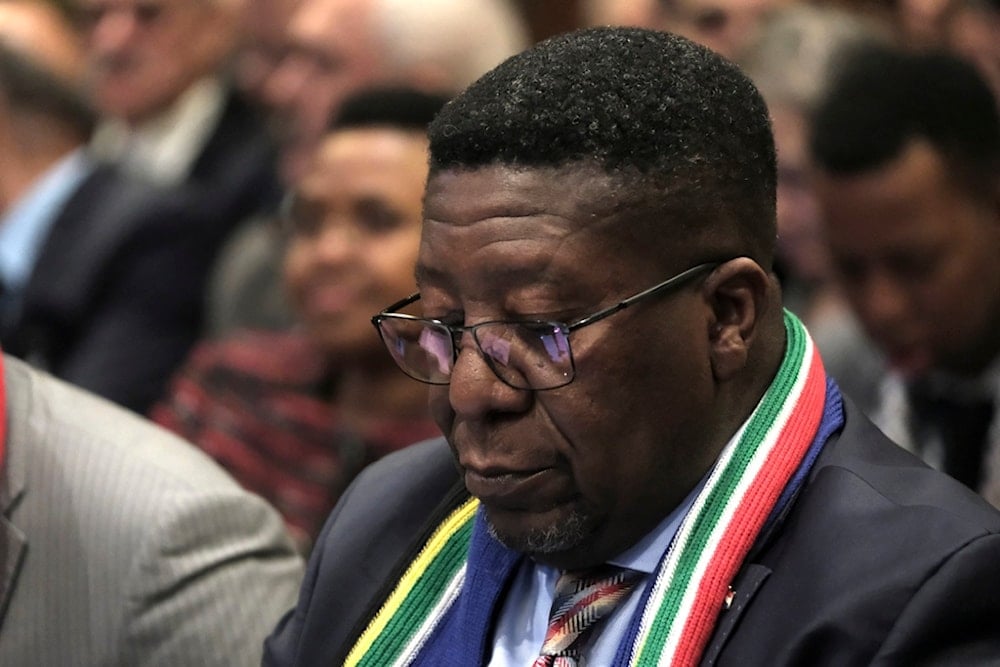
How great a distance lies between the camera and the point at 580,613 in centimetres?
155

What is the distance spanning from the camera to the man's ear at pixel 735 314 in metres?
1.48

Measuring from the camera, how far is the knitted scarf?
145 cm

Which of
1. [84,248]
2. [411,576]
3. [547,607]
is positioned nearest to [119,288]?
[84,248]

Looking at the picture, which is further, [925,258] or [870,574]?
[925,258]

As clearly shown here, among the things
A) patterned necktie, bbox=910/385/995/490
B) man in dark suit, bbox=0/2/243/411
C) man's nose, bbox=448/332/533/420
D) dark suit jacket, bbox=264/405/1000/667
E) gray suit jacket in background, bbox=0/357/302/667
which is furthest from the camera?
man in dark suit, bbox=0/2/243/411

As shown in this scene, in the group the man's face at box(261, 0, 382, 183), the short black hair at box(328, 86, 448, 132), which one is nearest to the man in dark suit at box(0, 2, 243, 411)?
the man's face at box(261, 0, 382, 183)

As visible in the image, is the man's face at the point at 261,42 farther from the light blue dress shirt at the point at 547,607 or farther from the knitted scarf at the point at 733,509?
the knitted scarf at the point at 733,509

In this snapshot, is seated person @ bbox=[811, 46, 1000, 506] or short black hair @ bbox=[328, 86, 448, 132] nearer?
seated person @ bbox=[811, 46, 1000, 506]

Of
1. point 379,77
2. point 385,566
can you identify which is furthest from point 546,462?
point 379,77

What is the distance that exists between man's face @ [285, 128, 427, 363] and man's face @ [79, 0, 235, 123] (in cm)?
160

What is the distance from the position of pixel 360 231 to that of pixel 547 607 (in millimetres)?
1495

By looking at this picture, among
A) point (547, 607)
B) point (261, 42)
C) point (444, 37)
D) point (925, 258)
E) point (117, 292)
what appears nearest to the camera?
point (547, 607)

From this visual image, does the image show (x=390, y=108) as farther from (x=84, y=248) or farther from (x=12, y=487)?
(x=12, y=487)

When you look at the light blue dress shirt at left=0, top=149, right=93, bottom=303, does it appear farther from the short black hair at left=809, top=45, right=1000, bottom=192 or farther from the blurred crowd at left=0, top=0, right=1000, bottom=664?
the short black hair at left=809, top=45, right=1000, bottom=192
